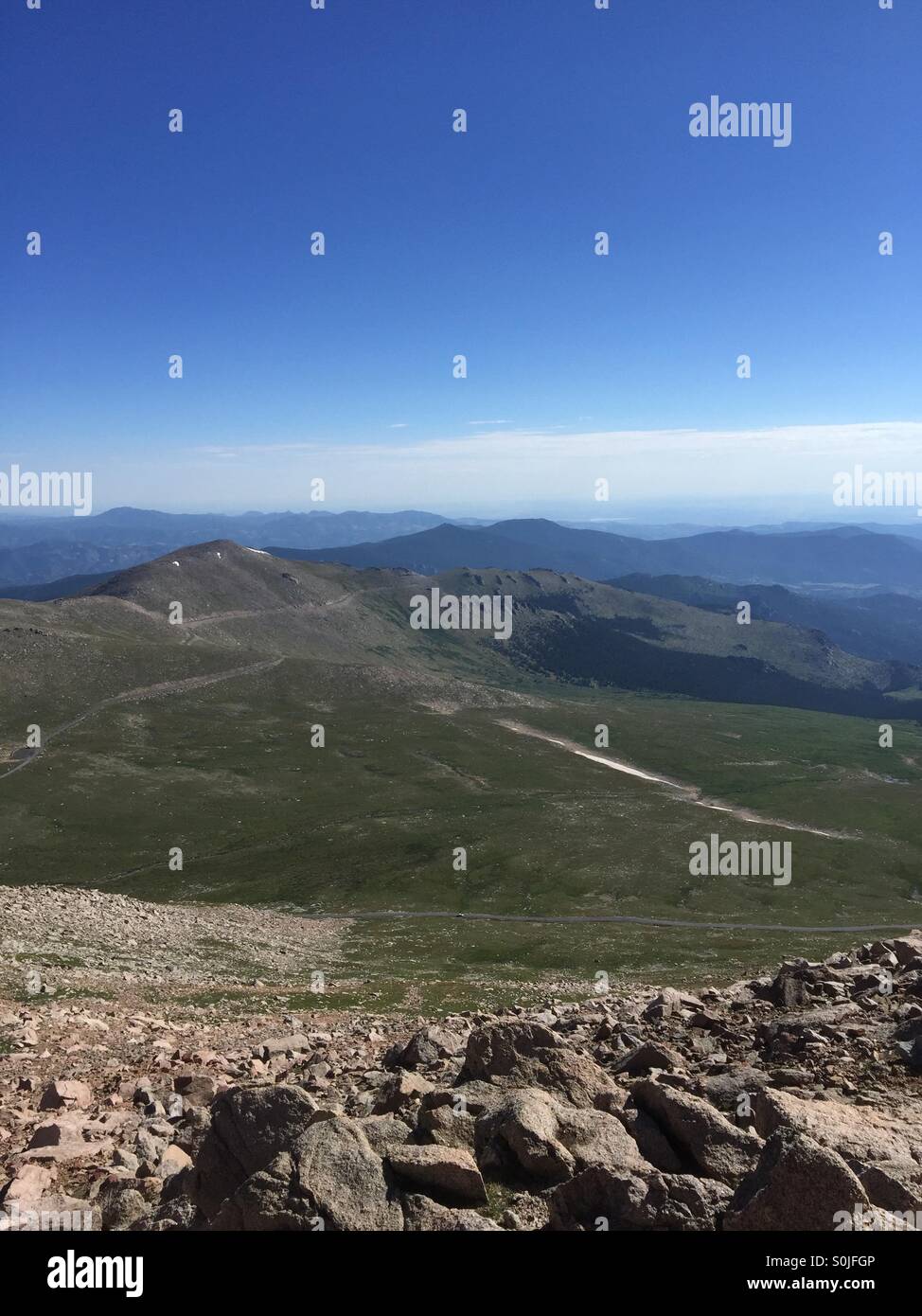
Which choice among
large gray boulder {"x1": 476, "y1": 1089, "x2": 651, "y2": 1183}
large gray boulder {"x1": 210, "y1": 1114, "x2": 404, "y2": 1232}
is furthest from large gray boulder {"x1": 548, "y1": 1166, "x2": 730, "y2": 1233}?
large gray boulder {"x1": 210, "y1": 1114, "x2": 404, "y2": 1232}

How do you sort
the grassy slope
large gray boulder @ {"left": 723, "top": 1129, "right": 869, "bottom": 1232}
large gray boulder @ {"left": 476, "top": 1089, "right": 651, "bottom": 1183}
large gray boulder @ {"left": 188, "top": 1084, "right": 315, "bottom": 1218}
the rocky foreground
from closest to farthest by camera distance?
large gray boulder @ {"left": 723, "top": 1129, "right": 869, "bottom": 1232} → the rocky foreground → large gray boulder @ {"left": 476, "top": 1089, "right": 651, "bottom": 1183} → large gray boulder @ {"left": 188, "top": 1084, "right": 315, "bottom": 1218} → the grassy slope

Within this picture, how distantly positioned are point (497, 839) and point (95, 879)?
2663 inches

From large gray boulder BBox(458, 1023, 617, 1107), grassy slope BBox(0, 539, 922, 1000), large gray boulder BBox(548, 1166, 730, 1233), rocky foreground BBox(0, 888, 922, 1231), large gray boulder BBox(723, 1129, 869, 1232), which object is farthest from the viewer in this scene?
grassy slope BBox(0, 539, 922, 1000)

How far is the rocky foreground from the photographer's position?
1380cm

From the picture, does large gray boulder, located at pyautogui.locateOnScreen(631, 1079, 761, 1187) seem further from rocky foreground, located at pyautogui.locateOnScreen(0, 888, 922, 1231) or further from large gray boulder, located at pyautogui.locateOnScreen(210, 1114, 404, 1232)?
large gray boulder, located at pyautogui.locateOnScreen(210, 1114, 404, 1232)

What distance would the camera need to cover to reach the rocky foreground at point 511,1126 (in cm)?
1380

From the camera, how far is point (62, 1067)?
24906mm

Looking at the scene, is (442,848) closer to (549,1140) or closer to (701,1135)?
(701,1135)

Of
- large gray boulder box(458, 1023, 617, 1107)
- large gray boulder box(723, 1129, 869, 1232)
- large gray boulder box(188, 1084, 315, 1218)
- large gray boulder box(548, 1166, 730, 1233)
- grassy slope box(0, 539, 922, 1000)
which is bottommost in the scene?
grassy slope box(0, 539, 922, 1000)

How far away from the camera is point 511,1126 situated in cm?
1594

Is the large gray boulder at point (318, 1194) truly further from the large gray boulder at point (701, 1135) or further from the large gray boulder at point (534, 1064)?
the large gray boulder at point (701, 1135)

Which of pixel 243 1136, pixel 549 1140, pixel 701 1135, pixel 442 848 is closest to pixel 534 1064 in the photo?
pixel 549 1140
